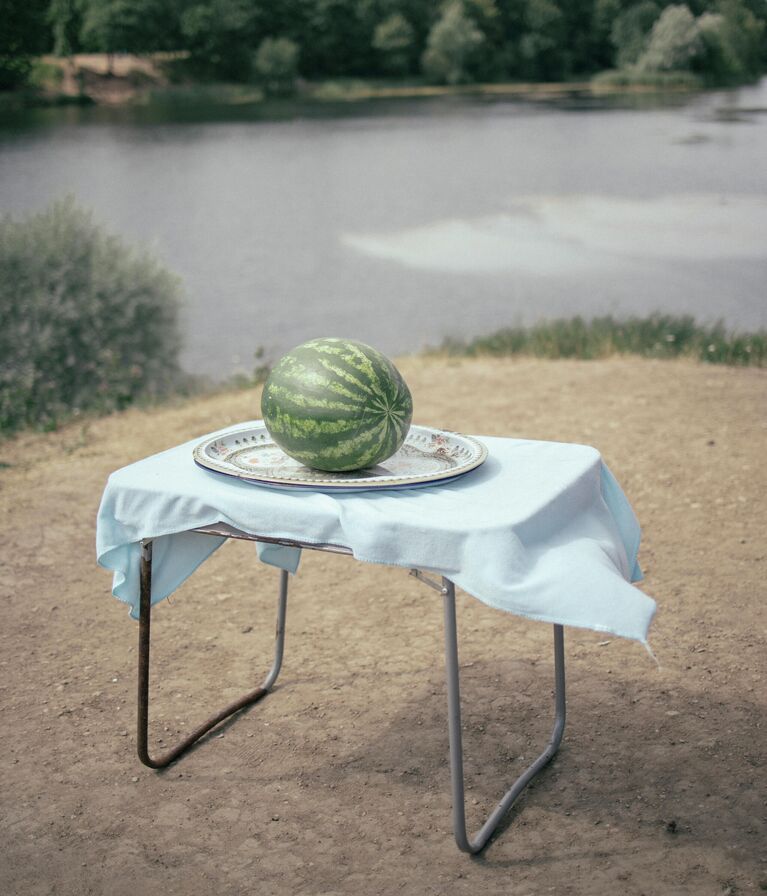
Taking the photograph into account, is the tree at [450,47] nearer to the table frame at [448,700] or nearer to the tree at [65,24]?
the tree at [65,24]

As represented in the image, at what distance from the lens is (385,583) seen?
4.32m

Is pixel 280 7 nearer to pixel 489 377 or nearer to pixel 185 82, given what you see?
pixel 185 82

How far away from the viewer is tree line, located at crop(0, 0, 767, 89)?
10.3 metres

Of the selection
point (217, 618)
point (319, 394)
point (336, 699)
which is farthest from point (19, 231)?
point (319, 394)

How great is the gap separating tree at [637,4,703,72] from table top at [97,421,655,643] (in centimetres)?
905

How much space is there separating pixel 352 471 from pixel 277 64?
9782 mm

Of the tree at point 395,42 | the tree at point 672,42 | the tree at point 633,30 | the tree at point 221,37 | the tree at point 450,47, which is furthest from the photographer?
the tree at point 395,42

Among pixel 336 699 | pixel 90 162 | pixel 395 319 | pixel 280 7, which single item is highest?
pixel 280 7

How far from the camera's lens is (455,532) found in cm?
210

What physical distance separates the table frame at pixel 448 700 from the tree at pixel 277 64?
362 inches

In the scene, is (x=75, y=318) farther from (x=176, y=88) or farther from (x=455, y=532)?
(x=455, y=532)

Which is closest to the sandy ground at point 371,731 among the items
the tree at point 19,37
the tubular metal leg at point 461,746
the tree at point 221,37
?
the tubular metal leg at point 461,746

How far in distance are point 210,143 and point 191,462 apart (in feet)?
31.2

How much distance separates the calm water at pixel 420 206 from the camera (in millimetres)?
10109
